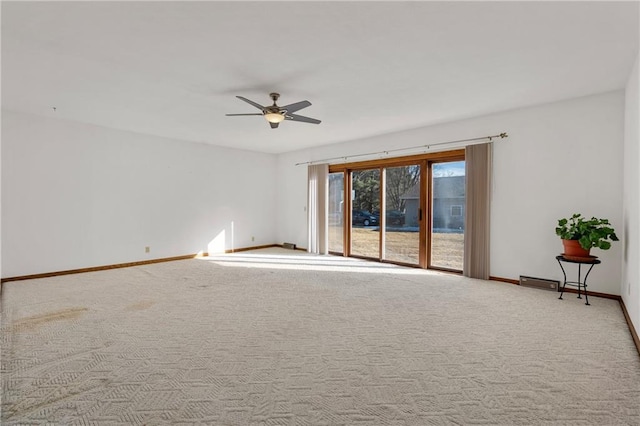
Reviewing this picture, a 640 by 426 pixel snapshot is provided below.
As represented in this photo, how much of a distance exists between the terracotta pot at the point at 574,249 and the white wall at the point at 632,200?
381 mm

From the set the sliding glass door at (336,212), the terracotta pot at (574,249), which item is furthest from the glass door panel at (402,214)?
the terracotta pot at (574,249)

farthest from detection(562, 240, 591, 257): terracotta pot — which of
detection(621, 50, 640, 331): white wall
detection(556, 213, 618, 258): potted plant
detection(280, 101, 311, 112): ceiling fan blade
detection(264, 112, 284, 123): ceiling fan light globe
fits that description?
detection(264, 112, 284, 123): ceiling fan light globe

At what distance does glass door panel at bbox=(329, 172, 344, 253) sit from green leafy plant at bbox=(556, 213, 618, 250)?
419 centimetres

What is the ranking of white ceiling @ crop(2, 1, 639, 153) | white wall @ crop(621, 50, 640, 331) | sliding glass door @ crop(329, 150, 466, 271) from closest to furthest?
white ceiling @ crop(2, 1, 639, 153) → white wall @ crop(621, 50, 640, 331) → sliding glass door @ crop(329, 150, 466, 271)

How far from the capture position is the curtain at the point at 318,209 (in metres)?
7.53

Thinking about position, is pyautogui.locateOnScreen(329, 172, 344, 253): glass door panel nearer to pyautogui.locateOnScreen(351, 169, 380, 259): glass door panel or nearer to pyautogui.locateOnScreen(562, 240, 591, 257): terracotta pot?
pyautogui.locateOnScreen(351, 169, 380, 259): glass door panel

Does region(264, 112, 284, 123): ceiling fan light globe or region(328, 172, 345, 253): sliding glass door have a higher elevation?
region(264, 112, 284, 123): ceiling fan light globe

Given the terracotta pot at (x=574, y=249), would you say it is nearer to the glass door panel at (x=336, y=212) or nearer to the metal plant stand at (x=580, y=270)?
the metal plant stand at (x=580, y=270)

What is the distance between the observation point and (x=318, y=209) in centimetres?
758

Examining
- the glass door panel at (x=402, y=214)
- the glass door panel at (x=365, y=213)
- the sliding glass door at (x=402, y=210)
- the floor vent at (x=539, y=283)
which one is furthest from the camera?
the glass door panel at (x=365, y=213)

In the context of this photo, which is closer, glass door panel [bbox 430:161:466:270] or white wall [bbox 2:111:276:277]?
white wall [bbox 2:111:276:277]

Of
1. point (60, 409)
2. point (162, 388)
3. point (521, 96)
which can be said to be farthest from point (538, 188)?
point (60, 409)

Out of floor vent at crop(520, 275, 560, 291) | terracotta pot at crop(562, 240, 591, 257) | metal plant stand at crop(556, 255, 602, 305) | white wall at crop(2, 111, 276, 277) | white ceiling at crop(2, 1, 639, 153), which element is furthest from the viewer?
white wall at crop(2, 111, 276, 277)

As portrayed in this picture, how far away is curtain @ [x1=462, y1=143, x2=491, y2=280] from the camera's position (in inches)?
198
